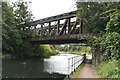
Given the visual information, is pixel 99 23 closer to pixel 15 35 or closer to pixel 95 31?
pixel 95 31

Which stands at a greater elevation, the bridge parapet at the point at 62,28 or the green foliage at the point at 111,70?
the bridge parapet at the point at 62,28

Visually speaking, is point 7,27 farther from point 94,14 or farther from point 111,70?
point 111,70

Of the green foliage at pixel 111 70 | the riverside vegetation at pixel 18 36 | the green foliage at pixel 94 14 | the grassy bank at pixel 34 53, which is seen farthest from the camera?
the grassy bank at pixel 34 53

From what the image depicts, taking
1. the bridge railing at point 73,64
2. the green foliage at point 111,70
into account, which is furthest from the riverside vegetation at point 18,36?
the green foliage at point 111,70

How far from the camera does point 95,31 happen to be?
11.6 metres

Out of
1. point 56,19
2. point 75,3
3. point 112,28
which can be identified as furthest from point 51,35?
point 112,28

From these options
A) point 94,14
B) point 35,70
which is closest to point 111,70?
point 94,14

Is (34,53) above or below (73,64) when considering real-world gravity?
below

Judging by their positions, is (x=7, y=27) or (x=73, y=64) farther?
(x=7, y=27)

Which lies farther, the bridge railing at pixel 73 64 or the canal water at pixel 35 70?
the canal water at pixel 35 70

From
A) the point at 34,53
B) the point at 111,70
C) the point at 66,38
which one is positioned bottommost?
the point at 34,53

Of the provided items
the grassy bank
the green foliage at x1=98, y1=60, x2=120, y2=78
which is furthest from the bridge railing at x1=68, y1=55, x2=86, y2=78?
the grassy bank

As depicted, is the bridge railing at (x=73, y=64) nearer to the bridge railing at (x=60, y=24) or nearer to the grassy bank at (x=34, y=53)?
the bridge railing at (x=60, y=24)

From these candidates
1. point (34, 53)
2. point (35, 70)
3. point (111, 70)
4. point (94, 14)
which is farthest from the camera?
point (34, 53)
